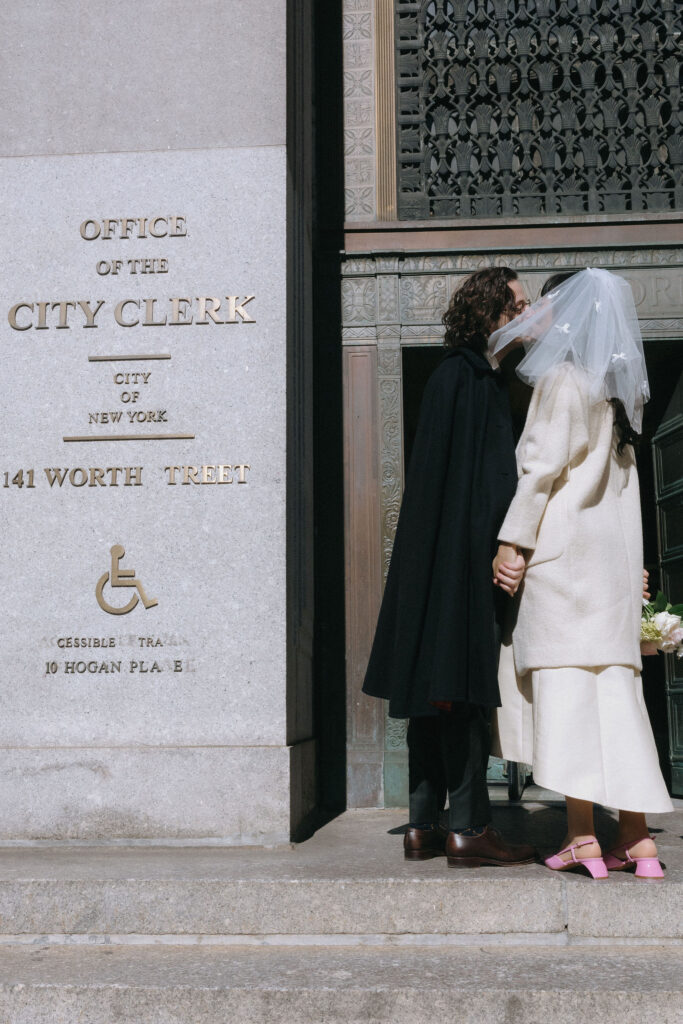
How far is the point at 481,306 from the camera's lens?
15.0 ft

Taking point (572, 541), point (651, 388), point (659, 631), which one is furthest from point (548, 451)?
point (651, 388)

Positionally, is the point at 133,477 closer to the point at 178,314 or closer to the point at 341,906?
the point at 178,314

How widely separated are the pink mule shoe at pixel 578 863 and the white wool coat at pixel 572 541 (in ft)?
2.41

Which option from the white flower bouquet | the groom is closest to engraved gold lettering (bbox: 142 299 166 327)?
the groom

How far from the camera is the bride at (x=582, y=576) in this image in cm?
404

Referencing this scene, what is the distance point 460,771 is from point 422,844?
0.41m

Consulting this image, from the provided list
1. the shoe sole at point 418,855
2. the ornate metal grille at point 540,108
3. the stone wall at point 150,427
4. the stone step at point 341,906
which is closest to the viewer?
the stone step at point 341,906

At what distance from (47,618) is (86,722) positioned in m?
0.57

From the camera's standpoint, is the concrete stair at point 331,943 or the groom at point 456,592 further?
the groom at point 456,592

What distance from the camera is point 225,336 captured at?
534 centimetres

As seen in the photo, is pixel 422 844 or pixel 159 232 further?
pixel 159 232

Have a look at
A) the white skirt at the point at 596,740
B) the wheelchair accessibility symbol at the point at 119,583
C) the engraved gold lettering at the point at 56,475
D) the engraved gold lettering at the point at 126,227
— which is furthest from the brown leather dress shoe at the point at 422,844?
the engraved gold lettering at the point at 126,227

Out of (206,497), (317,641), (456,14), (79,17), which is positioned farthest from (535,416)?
(456,14)

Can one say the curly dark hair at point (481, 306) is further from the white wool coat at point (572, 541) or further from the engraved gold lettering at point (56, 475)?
the engraved gold lettering at point (56, 475)
